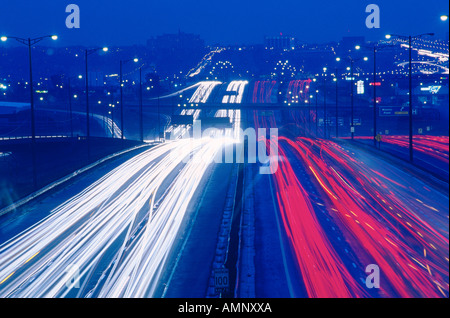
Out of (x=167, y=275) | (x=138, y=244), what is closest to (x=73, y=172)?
(x=138, y=244)

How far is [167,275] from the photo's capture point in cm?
1758

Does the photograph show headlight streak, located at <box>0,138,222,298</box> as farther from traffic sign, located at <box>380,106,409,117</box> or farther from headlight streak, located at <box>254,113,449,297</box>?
traffic sign, located at <box>380,106,409,117</box>

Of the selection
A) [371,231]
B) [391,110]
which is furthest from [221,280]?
[391,110]

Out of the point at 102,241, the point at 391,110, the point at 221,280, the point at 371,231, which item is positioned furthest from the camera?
the point at 391,110

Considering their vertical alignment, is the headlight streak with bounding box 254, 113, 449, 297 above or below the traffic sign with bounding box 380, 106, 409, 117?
below

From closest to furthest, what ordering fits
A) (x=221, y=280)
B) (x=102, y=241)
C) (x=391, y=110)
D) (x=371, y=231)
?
(x=221, y=280)
(x=102, y=241)
(x=371, y=231)
(x=391, y=110)

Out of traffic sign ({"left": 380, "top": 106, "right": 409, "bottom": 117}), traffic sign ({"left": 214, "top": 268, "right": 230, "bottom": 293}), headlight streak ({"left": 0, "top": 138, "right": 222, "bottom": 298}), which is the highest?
traffic sign ({"left": 380, "top": 106, "right": 409, "bottom": 117})

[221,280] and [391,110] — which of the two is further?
[391,110]

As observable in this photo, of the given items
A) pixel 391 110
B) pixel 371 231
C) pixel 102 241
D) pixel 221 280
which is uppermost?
pixel 391 110

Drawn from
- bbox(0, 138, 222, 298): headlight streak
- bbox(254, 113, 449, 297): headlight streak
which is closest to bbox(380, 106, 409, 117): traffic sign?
bbox(254, 113, 449, 297): headlight streak

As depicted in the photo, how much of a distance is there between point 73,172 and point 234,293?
2704 centimetres

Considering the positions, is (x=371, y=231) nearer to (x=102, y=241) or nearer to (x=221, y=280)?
(x=102, y=241)
